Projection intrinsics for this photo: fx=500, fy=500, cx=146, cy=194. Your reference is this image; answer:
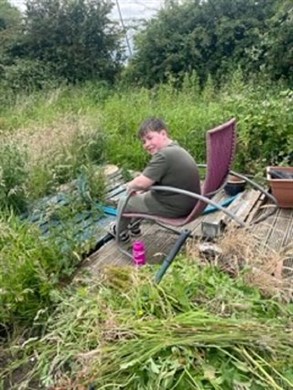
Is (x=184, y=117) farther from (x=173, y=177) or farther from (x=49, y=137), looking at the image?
(x=173, y=177)

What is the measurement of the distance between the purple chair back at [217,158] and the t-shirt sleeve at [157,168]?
1.07 feet

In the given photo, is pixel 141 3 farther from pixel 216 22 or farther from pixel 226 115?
pixel 226 115

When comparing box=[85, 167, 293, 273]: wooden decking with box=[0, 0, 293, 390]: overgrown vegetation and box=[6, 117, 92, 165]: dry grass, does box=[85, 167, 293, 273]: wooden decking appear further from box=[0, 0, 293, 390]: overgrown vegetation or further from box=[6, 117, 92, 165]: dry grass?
box=[6, 117, 92, 165]: dry grass

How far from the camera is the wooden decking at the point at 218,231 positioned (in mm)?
3773

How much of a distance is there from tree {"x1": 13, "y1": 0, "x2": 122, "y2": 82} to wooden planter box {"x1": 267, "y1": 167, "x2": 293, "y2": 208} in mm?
→ 7993

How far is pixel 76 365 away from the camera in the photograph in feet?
7.77

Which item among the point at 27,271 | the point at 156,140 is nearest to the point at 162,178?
the point at 156,140

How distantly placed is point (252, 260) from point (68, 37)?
9950 millimetres

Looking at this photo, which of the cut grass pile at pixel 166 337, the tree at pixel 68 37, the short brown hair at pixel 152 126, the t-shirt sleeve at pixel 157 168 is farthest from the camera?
the tree at pixel 68 37

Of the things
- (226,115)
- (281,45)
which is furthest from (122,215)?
(281,45)

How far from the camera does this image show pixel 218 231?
3.98m

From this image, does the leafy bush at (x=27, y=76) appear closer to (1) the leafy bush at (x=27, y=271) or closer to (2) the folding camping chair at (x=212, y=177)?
(2) the folding camping chair at (x=212, y=177)

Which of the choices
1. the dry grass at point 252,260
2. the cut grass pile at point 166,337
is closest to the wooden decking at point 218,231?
the dry grass at point 252,260

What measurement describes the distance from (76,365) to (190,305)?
64 centimetres
